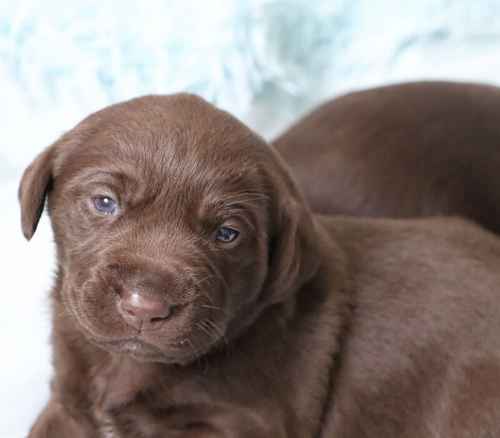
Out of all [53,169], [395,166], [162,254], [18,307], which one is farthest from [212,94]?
[162,254]

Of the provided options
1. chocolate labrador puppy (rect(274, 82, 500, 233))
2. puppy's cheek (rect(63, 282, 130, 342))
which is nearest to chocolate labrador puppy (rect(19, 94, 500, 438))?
puppy's cheek (rect(63, 282, 130, 342))

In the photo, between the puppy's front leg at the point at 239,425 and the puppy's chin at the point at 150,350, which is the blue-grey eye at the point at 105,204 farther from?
the puppy's front leg at the point at 239,425

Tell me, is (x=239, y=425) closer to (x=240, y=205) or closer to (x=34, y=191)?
(x=240, y=205)

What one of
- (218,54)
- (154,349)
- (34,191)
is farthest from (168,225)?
(218,54)

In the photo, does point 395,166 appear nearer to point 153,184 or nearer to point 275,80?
point 275,80

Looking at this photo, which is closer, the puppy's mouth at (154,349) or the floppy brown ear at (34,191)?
the puppy's mouth at (154,349)

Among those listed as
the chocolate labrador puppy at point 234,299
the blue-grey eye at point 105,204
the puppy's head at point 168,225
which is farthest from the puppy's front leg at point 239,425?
the blue-grey eye at point 105,204

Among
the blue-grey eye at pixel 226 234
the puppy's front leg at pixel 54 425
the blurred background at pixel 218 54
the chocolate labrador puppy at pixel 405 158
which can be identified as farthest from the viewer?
the blurred background at pixel 218 54

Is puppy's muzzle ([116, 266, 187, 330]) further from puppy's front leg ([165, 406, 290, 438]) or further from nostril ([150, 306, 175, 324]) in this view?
puppy's front leg ([165, 406, 290, 438])
